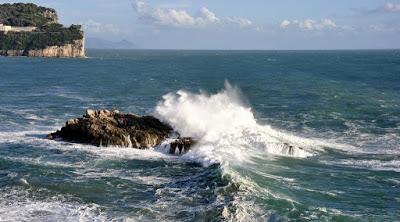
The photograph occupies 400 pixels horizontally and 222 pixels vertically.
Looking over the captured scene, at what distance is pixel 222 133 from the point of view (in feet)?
153

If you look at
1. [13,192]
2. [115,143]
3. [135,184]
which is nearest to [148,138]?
[115,143]

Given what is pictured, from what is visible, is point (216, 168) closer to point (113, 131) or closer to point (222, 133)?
point (113, 131)

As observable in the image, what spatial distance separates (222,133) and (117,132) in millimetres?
8621

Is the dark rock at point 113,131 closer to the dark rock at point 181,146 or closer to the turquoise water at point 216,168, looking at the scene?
the turquoise water at point 216,168

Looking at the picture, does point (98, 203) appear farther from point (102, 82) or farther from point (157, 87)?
point (102, 82)

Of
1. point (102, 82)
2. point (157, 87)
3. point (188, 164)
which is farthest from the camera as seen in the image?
point (102, 82)

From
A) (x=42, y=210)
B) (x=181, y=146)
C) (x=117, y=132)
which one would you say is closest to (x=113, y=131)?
(x=117, y=132)

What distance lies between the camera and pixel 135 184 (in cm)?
3300

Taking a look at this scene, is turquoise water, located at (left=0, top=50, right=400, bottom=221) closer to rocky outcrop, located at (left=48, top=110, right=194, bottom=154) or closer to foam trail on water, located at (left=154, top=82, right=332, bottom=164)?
foam trail on water, located at (left=154, top=82, right=332, bottom=164)

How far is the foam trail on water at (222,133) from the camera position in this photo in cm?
4134

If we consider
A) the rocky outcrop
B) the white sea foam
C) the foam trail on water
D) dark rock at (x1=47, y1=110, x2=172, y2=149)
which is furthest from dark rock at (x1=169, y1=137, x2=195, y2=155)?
the white sea foam

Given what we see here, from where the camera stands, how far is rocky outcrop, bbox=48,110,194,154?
42969 mm

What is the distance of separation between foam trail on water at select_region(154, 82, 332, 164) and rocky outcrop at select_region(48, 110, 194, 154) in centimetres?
171

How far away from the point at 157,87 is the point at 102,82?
612 inches
